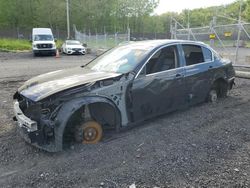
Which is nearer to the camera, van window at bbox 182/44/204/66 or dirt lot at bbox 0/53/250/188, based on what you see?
dirt lot at bbox 0/53/250/188

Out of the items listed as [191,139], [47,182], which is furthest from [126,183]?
[191,139]

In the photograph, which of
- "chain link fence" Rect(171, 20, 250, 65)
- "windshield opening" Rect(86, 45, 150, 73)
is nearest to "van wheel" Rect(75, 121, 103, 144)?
"windshield opening" Rect(86, 45, 150, 73)

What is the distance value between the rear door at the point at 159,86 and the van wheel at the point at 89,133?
0.70 meters

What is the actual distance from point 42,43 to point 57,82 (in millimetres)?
19597

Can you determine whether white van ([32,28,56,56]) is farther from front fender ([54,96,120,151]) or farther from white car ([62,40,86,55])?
front fender ([54,96,120,151])

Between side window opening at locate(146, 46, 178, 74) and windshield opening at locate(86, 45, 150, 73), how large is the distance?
205 mm

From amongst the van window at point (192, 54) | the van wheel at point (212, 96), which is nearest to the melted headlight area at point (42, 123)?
the van window at point (192, 54)

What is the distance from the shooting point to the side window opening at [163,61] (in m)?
4.76

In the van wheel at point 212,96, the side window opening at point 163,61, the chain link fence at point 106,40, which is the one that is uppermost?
the chain link fence at point 106,40

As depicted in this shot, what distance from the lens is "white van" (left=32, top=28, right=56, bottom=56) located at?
22.3 m

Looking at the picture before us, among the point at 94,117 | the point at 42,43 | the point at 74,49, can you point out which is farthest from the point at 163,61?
the point at 74,49

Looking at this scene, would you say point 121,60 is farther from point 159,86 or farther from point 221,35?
point 221,35

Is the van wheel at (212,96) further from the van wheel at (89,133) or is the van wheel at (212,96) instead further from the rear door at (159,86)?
the van wheel at (89,133)

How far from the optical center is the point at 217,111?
19.0 ft
